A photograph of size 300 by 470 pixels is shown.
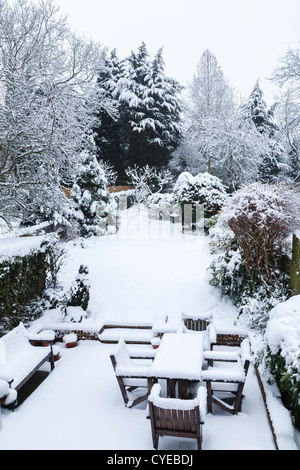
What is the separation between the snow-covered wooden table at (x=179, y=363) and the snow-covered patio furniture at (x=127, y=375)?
0.17m

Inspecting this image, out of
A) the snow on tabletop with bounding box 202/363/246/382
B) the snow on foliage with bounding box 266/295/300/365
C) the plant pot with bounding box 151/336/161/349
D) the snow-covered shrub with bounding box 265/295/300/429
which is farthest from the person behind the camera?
the plant pot with bounding box 151/336/161/349

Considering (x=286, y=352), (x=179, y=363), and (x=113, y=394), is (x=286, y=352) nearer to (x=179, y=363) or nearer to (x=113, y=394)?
(x=179, y=363)

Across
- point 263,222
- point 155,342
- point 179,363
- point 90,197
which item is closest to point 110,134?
point 90,197

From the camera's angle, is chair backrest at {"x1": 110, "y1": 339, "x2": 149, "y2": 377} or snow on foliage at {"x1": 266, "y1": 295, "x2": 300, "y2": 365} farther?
chair backrest at {"x1": 110, "y1": 339, "x2": 149, "y2": 377}

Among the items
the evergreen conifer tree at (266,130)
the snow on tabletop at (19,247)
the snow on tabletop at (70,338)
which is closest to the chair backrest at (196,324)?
the snow on tabletop at (70,338)

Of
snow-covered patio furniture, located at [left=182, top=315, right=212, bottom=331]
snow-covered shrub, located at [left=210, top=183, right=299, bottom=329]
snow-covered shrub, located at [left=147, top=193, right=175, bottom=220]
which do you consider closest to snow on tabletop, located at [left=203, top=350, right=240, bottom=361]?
snow-covered patio furniture, located at [left=182, top=315, right=212, bottom=331]

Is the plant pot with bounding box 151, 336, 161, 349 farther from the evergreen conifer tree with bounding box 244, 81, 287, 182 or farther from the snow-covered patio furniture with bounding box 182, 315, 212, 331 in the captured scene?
the evergreen conifer tree with bounding box 244, 81, 287, 182

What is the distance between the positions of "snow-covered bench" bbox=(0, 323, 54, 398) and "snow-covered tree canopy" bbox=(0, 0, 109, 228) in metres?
3.04

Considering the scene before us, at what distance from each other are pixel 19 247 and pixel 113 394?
10.7 ft

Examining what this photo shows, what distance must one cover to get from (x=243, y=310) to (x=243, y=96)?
20600 millimetres

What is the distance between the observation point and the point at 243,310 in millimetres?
5973

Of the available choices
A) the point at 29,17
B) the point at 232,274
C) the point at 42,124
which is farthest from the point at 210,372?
the point at 29,17

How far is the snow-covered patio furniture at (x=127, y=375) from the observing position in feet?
12.0

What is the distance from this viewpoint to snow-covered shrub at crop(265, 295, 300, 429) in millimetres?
3090
